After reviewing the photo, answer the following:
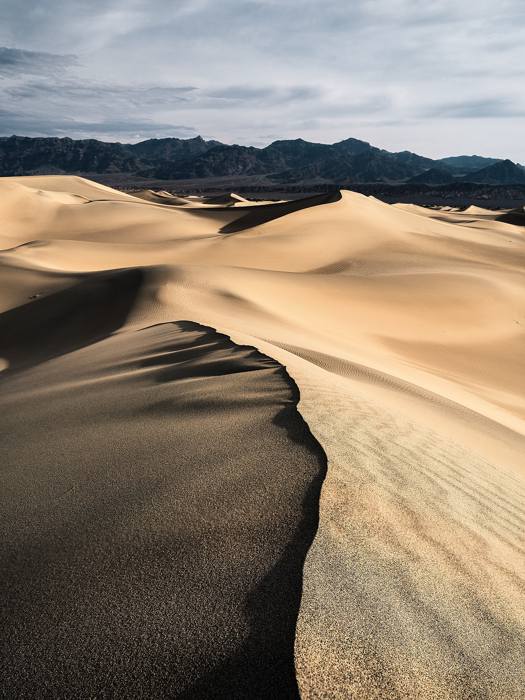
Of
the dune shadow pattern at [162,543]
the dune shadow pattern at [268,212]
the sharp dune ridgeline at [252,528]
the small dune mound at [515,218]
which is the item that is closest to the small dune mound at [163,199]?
the dune shadow pattern at [268,212]

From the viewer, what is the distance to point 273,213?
34.8 m

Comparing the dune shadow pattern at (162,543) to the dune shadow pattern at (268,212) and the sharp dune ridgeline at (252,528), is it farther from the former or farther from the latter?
the dune shadow pattern at (268,212)

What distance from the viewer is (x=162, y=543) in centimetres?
202

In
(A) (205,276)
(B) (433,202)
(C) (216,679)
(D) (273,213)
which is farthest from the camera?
(B) (433,202)

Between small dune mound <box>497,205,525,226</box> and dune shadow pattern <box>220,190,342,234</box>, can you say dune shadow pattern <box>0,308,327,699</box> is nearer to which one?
dune shadow pattern <box>220,190,342,234</box>

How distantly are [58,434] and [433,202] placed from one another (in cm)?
10141

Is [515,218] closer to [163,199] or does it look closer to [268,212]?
[268,212]

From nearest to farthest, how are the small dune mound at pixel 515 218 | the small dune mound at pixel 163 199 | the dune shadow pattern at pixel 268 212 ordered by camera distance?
the dune shadow pattern at pixel 268 212 → the small dune mound at pixel 515 218 → the small dune mound at pixel 163 199

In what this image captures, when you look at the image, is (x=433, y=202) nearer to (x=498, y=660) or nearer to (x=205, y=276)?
(x=205, y=276)

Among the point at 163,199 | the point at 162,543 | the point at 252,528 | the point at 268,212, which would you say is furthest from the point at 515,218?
the point at 162,543

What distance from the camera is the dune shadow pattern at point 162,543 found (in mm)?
1467

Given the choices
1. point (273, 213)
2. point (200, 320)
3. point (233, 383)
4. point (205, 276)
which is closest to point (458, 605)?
point (233, 383)

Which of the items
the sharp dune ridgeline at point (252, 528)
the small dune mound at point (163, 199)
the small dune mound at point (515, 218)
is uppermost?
the sharp dune ridgeline at point (252, 528)

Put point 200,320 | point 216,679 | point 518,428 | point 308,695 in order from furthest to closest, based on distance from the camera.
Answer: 1. point 200,320
2. point 518,428
3. point 216,679
4. point 308,695
